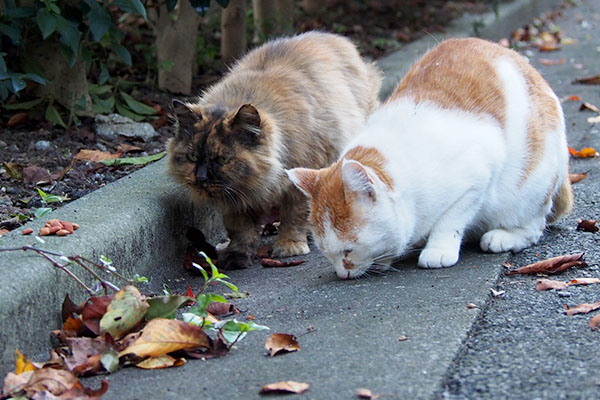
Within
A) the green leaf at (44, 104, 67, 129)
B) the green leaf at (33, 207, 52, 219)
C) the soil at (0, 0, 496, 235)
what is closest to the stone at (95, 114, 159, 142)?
the soil at (0, 0, 496, 235)

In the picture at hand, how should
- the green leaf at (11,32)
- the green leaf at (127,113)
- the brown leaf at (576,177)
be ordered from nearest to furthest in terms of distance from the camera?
the green leaf at (11,32)
the brown leaf at (576,177)
the green leaf at (127,113)

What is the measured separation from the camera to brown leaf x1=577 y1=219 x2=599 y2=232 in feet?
13.7

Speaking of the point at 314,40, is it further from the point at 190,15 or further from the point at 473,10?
the point at 473,10

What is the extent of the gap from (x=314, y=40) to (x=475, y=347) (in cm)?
270

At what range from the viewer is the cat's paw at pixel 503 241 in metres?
3.94

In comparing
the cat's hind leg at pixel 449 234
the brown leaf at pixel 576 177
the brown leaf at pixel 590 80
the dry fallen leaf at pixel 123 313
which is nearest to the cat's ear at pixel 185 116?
the cat's hind leg at pixel 449 234

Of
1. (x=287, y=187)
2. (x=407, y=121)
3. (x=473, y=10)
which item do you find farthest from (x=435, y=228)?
(x=473, y=10)

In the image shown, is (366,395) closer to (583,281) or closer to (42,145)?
(583,281)

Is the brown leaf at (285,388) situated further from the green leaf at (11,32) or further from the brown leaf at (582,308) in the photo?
the green leaf at (11,32)

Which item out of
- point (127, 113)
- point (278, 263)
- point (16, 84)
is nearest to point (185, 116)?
point (278, 263)

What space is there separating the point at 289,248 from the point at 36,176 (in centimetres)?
133

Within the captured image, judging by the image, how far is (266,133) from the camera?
423cm

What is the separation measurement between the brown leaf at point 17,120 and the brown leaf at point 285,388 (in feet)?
10.8

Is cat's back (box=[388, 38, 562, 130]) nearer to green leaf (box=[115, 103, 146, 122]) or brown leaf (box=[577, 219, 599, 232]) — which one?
brown leaf (box=[577, 219, 599, 232])
